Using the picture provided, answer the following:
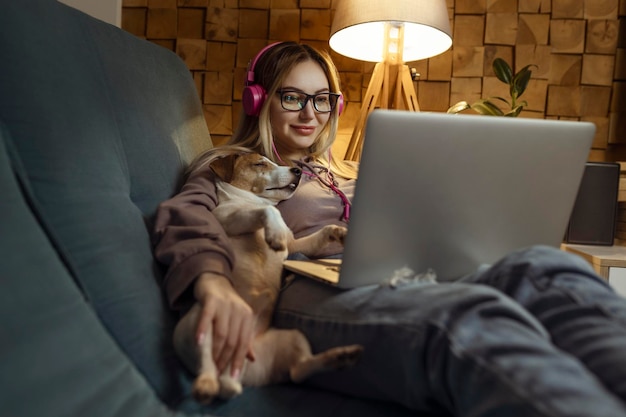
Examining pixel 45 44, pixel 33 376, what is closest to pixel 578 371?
pixel 33 376

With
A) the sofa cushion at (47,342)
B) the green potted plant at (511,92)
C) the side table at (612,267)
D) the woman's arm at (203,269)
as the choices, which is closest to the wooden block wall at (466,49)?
the green potted plant at (511,92)

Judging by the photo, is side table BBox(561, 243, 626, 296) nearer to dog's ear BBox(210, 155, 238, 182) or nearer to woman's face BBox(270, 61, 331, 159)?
woman's face BBox(270, 61, 331, 159)

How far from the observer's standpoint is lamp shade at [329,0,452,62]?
1761 mm

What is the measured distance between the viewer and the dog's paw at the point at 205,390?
0.75m

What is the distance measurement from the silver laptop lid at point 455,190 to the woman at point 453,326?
60 mm

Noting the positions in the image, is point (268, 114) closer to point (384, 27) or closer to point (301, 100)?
point (301, 100)

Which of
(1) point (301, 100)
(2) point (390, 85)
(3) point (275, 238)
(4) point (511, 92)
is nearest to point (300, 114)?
(1) point (301, 100)

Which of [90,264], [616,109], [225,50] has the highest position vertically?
[225,50]

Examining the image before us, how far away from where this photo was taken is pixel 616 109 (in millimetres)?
2303

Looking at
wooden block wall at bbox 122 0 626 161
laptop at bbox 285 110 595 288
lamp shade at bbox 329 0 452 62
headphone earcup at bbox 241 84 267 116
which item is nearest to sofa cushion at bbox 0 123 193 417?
laptop at bbox 285 110 595 288

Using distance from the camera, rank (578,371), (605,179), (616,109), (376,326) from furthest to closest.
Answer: (616,109), (605,179), (376,326), (578,371)

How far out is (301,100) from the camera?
1.45 meters

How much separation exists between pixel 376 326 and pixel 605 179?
4.94 feet

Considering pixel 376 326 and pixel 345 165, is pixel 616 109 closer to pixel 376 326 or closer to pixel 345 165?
pixel 345 165
